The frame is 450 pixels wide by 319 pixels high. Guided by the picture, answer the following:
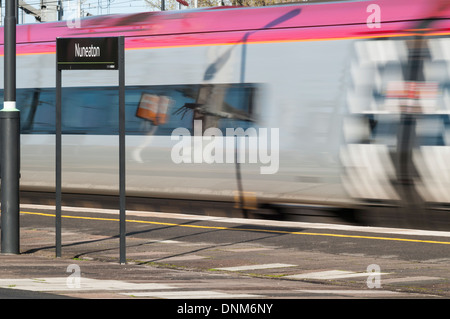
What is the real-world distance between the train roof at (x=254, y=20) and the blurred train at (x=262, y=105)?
0.02 metres

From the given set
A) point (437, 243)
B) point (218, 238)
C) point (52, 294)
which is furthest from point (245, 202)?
point (52, 294)

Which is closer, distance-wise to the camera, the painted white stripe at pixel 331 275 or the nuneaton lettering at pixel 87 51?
the painted white stripe at pixel 331 275

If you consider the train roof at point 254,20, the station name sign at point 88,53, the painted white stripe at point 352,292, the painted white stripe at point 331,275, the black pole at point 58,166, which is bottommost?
the painted white stripe at point 331,275

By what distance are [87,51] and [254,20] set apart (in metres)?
5.38

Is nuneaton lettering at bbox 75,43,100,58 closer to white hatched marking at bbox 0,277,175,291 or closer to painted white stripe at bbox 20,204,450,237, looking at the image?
white hatched marking at bbox 0,277,175,291

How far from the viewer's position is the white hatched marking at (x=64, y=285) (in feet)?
28.1

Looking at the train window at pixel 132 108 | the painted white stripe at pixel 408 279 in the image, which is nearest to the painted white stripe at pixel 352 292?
the painted white stripe at pixel 408 279

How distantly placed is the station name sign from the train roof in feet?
16.5

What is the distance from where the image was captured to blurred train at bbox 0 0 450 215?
555 inches

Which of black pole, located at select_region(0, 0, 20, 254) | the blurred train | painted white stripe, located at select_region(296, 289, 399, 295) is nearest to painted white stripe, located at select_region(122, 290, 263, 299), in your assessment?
painted white stripe, located at select_region(296, 289, 399, 295)

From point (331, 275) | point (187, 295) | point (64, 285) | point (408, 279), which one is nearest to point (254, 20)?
point (331, 275)

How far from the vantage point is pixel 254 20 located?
15.8 meters

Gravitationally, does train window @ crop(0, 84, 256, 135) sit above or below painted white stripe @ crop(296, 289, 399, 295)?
above

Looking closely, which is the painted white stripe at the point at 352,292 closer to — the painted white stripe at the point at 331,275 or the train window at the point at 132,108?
the painted white stripe at the point at 331,275
